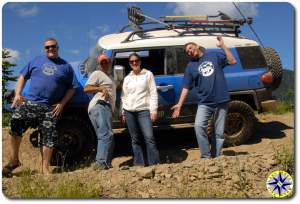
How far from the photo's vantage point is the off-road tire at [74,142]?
6578 mm

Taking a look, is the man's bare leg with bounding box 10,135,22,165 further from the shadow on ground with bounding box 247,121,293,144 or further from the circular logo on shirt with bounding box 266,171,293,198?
the shadow on ground with bounding box 247,121,293,144

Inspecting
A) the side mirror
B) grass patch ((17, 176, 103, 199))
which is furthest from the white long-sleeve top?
grass patch ((17, 176, 103, 199))

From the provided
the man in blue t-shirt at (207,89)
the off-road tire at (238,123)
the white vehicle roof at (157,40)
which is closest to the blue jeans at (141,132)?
the man in blue t-shirt at (207,89)

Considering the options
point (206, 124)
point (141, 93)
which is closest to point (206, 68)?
point (206, 124)

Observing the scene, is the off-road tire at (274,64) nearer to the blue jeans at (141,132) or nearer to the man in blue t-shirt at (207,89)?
the man in blue t-shirt at (207,89)

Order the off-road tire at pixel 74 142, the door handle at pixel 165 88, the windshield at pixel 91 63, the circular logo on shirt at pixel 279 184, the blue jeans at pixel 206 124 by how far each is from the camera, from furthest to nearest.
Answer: the windshield at pixel 91 63 < the door handle at pixel 165 88 < the off-road tire at pixel 74 142 < the blue jeans at pixel 206 124 < the circular logo on shirt at pixel 279 184

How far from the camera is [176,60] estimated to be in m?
7.20

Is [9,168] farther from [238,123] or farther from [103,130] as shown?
[238,123]

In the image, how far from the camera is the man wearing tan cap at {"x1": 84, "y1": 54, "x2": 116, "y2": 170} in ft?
19.6

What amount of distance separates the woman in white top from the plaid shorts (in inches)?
39.3

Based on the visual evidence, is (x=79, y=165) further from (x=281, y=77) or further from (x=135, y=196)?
(x=281, y=77)

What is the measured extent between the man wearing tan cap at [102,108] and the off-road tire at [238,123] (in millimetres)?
2172

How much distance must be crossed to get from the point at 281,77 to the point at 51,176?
13.1ft

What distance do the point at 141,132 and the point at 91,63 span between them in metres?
1.66
